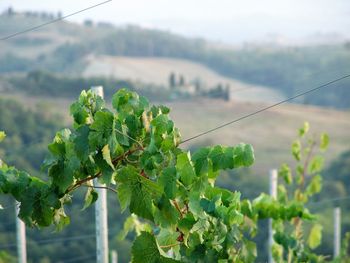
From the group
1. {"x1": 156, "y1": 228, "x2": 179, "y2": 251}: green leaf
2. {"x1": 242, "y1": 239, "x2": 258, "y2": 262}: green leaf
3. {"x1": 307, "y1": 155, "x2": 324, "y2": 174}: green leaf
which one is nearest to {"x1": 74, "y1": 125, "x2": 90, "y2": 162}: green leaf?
{"x1": 156, "y1": 228, "x2": 179, "y2": 251}: green leaf

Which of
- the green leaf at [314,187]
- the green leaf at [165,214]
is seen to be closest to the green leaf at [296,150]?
the green leaf at [314,187]

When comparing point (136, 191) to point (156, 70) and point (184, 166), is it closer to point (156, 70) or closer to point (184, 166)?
point (184, 166)

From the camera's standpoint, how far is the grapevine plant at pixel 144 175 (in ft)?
9.69

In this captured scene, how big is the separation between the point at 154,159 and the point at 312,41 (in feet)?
127

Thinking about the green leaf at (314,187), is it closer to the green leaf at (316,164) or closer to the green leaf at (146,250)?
the green leaf at (316,164)

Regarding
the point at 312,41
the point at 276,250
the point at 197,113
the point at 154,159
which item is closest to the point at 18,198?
the point at 154,159

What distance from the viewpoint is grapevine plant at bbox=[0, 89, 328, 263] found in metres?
2.95

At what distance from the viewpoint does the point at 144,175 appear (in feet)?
10.0

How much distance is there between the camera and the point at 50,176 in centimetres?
304

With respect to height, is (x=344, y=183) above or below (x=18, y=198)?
below

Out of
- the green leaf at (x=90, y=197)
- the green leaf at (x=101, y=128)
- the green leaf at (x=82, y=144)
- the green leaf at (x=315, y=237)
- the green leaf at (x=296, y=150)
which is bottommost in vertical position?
the green leaf at (x=315, y=237)

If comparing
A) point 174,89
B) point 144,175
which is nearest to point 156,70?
point 174,89

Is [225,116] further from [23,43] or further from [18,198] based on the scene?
[18,198]

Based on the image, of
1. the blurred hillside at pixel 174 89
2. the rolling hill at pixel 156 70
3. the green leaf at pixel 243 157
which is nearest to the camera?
the green leaf at pixel 243 157
